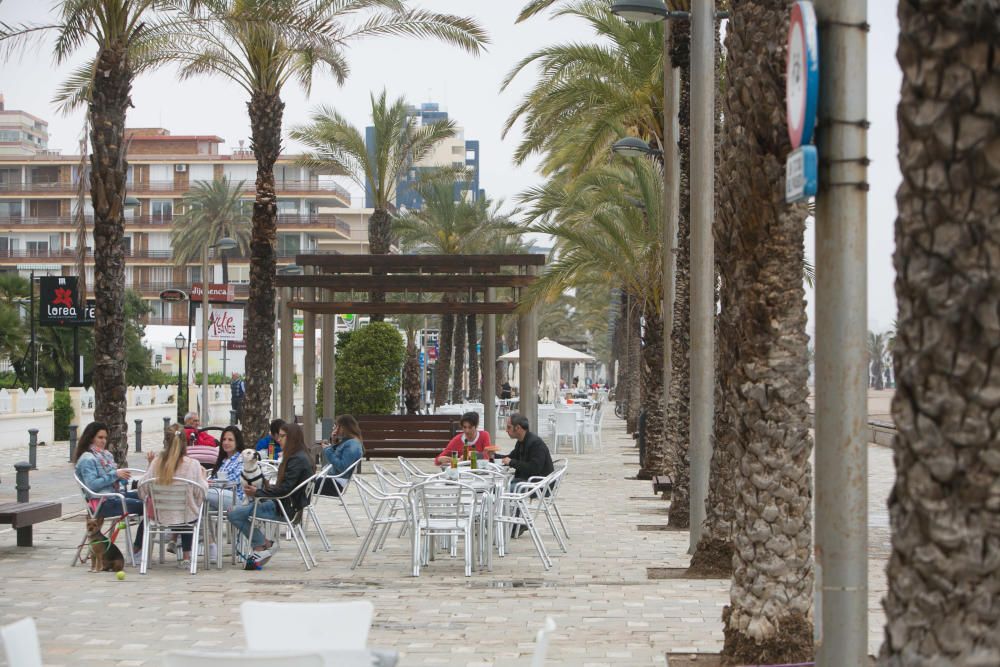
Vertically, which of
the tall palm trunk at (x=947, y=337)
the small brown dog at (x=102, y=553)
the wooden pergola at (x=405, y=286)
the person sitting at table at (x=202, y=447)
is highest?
the wooden pergola at (x=405, y=286)

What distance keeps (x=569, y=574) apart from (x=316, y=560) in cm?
265

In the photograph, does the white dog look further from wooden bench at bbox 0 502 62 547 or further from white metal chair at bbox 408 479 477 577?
wooden bench at bbox 0 502 62 547

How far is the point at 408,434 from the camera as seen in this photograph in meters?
26.9

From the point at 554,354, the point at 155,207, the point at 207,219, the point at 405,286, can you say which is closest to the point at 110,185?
the point at 405,286

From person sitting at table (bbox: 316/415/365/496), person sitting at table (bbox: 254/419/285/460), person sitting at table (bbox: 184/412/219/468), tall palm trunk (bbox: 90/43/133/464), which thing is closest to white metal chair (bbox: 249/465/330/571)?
person sitting at table (bbox: 316/415/365/496)

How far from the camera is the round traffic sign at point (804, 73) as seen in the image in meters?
4.87

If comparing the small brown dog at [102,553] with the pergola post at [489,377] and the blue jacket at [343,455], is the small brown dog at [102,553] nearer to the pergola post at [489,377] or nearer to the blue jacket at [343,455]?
the blue jacket at [343,455]

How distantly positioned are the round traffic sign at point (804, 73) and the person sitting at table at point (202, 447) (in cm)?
1061

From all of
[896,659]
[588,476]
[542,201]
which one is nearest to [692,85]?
[896,659]

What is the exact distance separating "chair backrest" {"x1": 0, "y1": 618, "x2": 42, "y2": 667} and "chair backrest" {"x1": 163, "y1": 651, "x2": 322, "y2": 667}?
0.62 metres

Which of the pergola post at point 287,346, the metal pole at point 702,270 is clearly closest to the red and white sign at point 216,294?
the pergola post at point 287,346

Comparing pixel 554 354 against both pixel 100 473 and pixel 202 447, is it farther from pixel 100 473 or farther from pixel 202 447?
pixel 100 473

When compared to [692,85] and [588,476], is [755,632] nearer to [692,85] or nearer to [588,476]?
[692,85]

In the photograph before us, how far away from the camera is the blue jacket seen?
48.0ft
